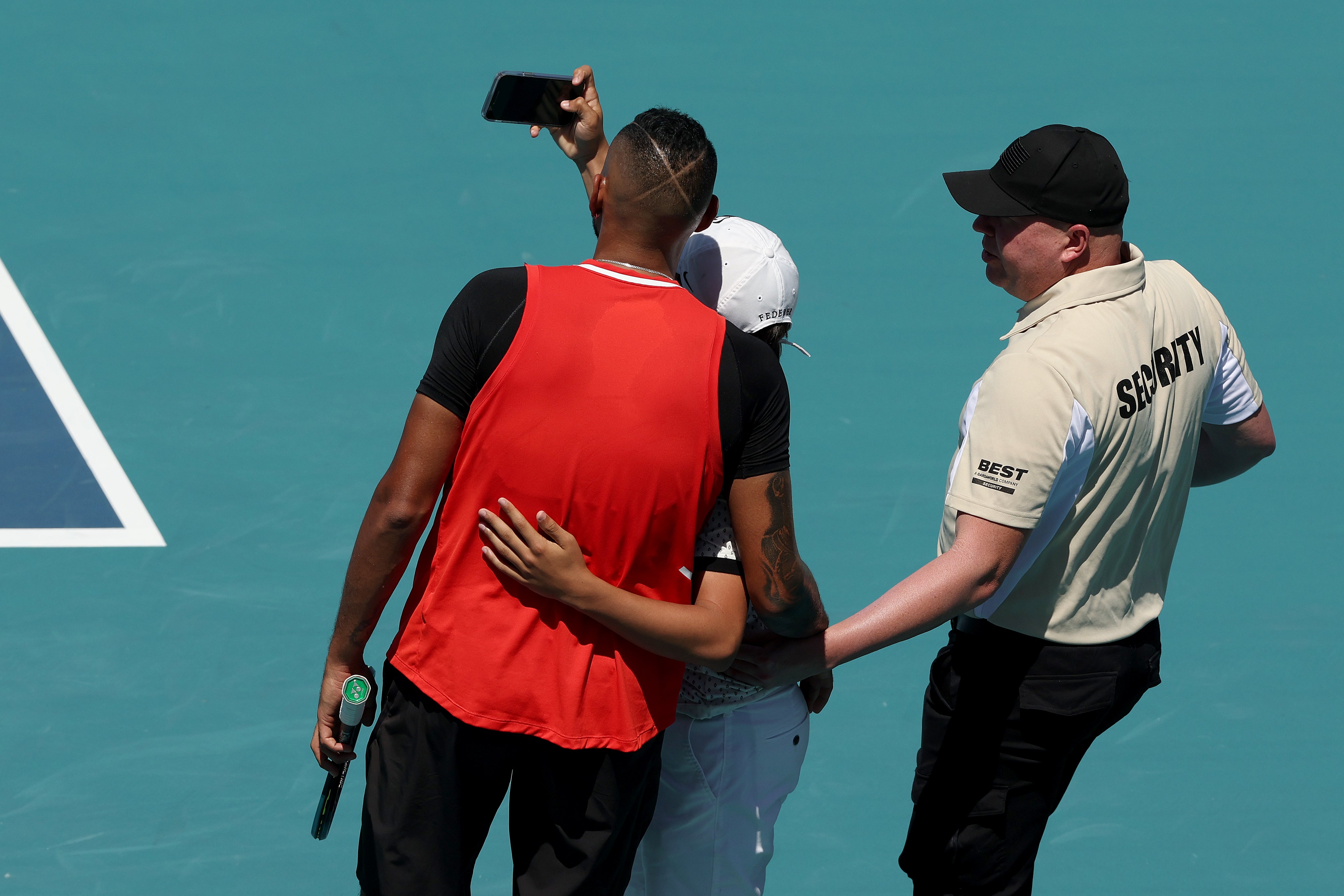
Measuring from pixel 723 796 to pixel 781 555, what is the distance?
0.64m

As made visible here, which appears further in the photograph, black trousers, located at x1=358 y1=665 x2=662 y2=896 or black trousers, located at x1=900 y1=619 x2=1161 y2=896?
black trousers, located at x1=900 y1=619 x2=1161 y2=896

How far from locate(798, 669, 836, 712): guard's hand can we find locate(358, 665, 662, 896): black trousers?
1.84 ft

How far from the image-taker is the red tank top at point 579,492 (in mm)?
2234

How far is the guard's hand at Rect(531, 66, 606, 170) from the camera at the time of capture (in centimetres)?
319

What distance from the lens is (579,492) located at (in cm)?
226

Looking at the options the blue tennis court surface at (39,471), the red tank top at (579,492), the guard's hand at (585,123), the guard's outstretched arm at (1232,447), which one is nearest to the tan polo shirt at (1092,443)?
the guard's outstretched arm at (1232,447)

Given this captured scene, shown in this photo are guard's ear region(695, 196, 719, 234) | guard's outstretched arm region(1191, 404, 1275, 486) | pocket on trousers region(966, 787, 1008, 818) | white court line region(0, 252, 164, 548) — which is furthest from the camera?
white court line region(0, 252, 164, 548)

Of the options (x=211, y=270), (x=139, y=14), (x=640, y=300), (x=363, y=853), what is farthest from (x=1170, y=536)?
(x=139, y=14)

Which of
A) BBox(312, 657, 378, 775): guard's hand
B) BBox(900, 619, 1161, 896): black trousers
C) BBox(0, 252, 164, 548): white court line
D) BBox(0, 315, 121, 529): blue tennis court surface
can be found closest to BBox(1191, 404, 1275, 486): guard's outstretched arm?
BBox(900, 619, 1161, 896): black trousers

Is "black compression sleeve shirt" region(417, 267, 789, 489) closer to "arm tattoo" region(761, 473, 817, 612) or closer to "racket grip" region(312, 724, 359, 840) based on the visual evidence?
"arm tattoo" region(761, 473, 817, 612)

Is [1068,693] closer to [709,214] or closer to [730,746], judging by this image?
[730,746]

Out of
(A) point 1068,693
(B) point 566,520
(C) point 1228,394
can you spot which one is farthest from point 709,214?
(C) point 1228,394

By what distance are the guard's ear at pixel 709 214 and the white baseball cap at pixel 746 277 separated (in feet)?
0.45

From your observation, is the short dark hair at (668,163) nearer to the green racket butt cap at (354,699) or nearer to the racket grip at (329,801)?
the green racket butt cap at (354,699)
